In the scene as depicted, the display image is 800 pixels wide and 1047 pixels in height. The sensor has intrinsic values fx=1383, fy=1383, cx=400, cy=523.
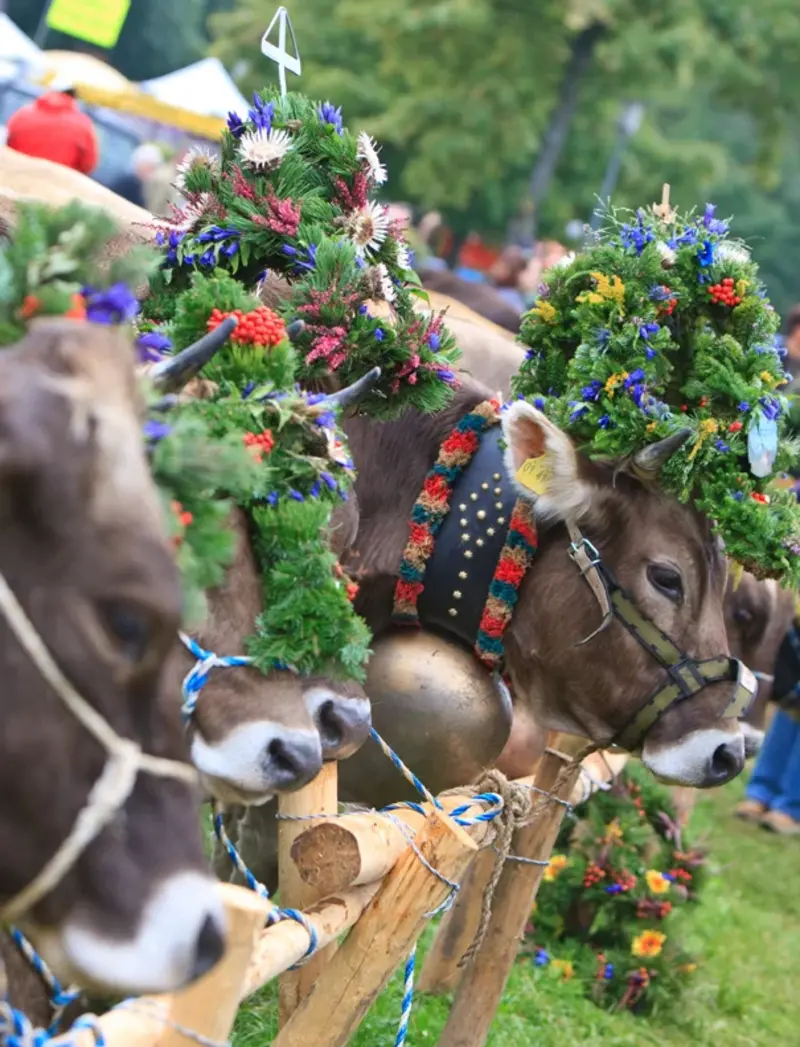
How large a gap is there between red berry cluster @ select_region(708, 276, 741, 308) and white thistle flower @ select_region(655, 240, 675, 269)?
0.16 m

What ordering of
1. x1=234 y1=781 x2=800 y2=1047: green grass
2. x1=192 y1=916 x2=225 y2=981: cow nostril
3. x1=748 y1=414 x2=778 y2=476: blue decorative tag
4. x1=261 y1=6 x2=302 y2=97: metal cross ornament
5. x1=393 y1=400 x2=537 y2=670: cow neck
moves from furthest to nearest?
x1=234 y1=781 x2=800 y2=1047: green grass, x1=393 y1=400 x2=537 y2=670: cow neck, x1=748 y1=414 x2=778 y2=476: blue decorative tag, x1=261 y1=6 x2=302 y2=97: metal cross ornament, x1=192 y1=916 x2=225 y2=981: cow nostril

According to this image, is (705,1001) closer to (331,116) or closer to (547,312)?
(547,312)

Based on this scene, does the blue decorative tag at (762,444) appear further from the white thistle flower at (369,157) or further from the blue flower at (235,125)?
the blue flower at (235,125)

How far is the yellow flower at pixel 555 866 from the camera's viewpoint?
6309mm

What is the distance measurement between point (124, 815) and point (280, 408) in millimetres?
1267

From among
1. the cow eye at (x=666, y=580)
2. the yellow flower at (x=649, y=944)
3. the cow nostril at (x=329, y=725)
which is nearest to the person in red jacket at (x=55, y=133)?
the cow eye at (x=666, y=580)

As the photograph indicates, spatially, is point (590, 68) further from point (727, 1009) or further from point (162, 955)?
point (162, 955)

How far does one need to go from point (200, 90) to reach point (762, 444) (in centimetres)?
1608

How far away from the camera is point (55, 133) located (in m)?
7.89

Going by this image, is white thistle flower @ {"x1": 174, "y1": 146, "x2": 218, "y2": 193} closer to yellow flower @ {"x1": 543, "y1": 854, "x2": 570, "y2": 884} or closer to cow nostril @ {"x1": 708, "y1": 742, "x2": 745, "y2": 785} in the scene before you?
cow nostril @ {"x1": 708, "y1": 742, "x2": 745, "y2": 785}

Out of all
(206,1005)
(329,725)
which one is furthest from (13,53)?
(206,1005)

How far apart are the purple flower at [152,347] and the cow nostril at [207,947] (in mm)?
1209

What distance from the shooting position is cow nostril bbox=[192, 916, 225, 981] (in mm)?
2008

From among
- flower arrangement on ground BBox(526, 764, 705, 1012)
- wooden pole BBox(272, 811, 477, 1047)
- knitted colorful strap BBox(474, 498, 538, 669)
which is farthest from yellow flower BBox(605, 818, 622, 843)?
wooden pole BBox(272, 811, 477, 1047)
